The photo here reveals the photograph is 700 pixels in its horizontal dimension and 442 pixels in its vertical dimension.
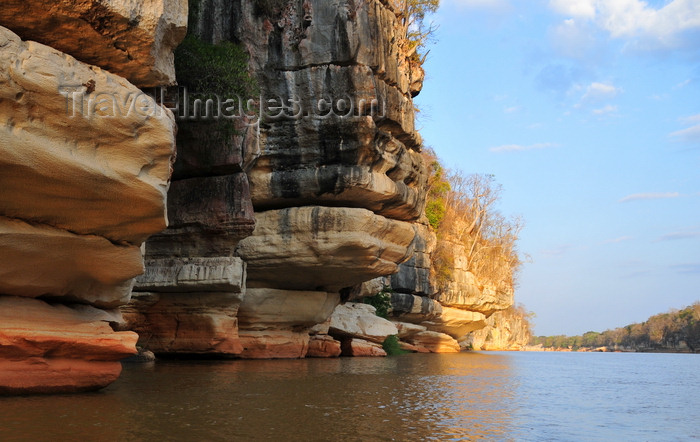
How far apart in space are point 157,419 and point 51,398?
1.86 m

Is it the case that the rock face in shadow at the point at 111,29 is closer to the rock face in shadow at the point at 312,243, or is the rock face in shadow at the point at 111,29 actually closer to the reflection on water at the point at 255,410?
the reflection on water at the point at 255,410

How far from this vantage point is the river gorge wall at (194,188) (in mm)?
8047

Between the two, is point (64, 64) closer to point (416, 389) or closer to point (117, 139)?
point (117, 139)

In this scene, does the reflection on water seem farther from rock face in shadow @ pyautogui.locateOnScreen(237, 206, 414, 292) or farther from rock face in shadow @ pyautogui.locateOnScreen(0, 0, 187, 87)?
rock face in shadow @ pyautogui.locateOnScreen(237, 206, 414, 292)

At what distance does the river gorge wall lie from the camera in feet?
26.4

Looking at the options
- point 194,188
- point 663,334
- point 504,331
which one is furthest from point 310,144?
point 663,334

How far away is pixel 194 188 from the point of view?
17.0 m

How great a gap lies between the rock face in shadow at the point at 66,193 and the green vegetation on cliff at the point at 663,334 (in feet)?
311

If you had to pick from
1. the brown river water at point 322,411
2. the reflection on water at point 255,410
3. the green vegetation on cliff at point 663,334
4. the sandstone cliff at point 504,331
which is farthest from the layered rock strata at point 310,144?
the green vegetation on cliff at point 663,334

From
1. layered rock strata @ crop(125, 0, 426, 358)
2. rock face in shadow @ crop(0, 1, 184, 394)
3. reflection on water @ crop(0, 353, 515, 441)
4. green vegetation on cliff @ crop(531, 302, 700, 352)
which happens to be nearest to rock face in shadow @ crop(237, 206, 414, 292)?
layered rock strata @ crop(125, 0, 426, 358)

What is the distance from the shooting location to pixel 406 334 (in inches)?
1462

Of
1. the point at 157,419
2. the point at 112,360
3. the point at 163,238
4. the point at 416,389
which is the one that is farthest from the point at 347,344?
the point at 157,419

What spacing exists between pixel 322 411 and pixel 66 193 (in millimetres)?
4409

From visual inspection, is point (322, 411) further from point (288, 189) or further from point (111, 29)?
point (288, 189)
